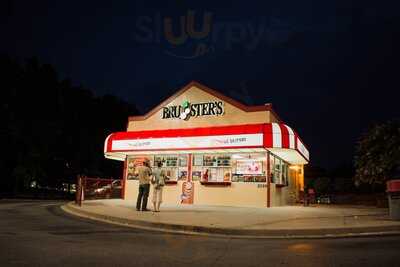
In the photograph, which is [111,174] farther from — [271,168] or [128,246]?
[128,246]

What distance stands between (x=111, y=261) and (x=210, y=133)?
13915mm

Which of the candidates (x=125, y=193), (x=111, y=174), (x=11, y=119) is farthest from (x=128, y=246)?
(x=111, y=174)

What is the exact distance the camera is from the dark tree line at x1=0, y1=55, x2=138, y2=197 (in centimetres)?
3900

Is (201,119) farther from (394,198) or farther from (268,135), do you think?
(394,198)

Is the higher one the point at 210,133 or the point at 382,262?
the point at 210,133

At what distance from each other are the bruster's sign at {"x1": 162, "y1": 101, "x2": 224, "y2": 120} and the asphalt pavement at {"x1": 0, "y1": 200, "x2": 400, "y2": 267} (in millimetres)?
12136

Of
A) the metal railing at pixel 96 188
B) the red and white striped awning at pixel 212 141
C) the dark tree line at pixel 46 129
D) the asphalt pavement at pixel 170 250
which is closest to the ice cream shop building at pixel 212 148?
the red and white striped awning at pixel 212 141

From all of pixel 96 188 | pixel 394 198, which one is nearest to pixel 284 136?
pixel 394 198

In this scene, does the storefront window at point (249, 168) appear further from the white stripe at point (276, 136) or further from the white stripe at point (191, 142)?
the white stripe at point (276, 136)

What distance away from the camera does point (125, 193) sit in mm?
24203

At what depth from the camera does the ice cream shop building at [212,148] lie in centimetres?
1950

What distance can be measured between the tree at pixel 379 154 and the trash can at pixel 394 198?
395 inches

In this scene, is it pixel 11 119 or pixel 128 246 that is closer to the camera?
pixel 128 246

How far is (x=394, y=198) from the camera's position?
42.7 ft
